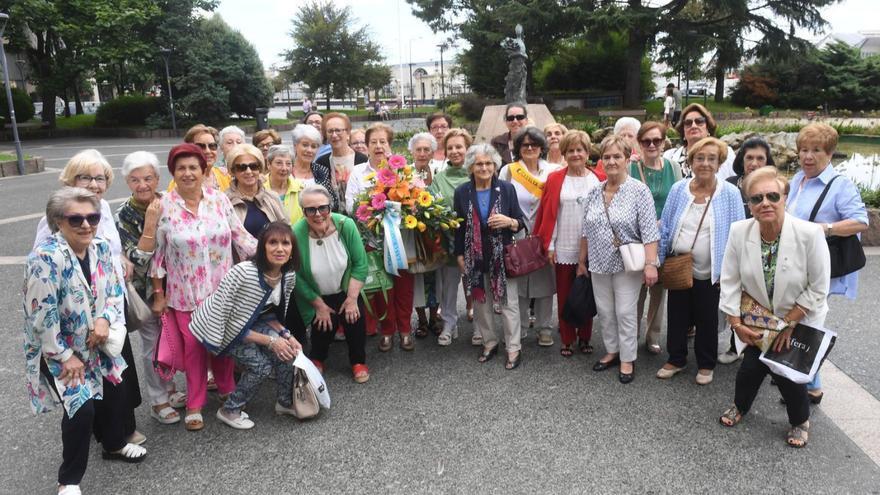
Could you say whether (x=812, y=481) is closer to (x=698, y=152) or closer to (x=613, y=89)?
(x=698, y=152)

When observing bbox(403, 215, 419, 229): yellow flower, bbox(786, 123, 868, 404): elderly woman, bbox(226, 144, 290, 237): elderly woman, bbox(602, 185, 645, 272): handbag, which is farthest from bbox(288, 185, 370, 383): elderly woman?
bbox(786, 123, 868, 404): elderly woman

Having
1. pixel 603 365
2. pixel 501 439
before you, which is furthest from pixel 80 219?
pixel 603 365

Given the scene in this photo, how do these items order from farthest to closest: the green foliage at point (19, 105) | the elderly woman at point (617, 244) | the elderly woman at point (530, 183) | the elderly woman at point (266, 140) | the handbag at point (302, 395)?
1. the green foliage at point (19, 105)
2. the elderly woman at point (266, 140)
3. the elderly woman at point (530, 183)
4. the elderly woman at point (617, 244)
5. the handbag at point (302, 395)

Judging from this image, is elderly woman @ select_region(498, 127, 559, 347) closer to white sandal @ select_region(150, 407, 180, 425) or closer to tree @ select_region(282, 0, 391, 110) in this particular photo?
white sandal @ select_region(150, 407, 180, 425)

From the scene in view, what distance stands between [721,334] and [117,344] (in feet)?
15.5

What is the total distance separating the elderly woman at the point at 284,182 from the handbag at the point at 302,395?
1.25 meters

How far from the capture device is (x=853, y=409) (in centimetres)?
385

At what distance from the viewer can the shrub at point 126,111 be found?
32.4 meters

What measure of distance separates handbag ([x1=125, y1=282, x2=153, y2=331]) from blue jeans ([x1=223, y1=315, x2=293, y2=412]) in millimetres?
578

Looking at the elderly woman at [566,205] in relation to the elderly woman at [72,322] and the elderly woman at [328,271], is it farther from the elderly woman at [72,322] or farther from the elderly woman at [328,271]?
the elderly woman at [72,322]

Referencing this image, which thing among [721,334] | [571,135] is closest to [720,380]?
[721,334]

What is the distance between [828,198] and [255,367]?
3.87m

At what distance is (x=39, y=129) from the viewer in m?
30.0

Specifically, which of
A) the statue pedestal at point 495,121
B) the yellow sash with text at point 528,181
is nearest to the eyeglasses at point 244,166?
the yellow sash with text at point 528,181
